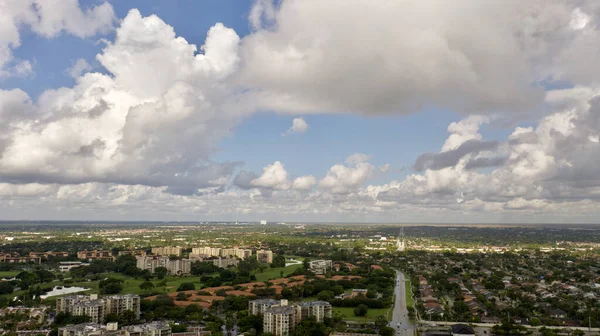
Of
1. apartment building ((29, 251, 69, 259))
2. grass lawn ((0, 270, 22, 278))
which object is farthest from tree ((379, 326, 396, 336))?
apartment building ((29, 251, 69, 259))

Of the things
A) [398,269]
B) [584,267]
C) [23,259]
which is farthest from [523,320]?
[23,259]

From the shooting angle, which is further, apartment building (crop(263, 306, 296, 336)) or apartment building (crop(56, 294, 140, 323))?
apartment building (crop(56, 294, 140, 323))

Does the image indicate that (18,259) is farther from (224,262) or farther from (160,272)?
(224,262)

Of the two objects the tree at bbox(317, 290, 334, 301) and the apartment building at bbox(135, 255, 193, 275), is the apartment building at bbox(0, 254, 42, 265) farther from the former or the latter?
the tree at bbox(317, 290, 334, 301)

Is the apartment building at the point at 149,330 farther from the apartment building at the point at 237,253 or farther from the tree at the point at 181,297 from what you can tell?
the apartment building at the point at 237,253

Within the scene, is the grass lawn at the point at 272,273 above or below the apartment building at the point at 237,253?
below

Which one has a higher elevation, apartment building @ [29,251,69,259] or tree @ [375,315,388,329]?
apartment building @ [29,251,69,259]

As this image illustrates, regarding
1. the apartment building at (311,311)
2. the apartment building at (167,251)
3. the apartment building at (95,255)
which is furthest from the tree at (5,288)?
the apartment building at (167,251)
